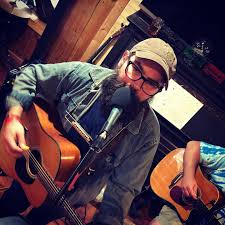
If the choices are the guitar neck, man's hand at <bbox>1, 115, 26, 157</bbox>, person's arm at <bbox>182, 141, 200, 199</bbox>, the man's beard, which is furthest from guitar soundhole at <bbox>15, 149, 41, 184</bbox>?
the guitar neck

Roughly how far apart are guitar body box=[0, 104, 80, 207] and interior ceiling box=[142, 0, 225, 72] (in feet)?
9.64

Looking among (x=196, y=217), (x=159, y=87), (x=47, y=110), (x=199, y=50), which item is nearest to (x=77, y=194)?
(x=47, y=110)

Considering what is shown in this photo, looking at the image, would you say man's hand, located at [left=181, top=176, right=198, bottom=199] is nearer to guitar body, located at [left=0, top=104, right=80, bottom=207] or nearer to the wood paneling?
guitar body, located at [left=0, top=104, right=80, bottom=207]

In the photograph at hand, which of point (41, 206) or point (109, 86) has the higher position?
point (109, 86)

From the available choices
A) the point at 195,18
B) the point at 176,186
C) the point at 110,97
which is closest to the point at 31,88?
the point at 110,97

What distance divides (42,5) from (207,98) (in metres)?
3.16

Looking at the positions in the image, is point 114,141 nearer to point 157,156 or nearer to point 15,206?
point 15,206

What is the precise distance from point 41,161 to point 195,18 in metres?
3.55

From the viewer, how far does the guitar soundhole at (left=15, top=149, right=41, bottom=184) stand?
2377 mm

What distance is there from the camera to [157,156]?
185 inches

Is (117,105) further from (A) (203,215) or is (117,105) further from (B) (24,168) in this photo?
(A) (203,215)

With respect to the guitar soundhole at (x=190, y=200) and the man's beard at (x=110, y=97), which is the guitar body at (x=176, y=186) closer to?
the guitar soundhole at (x=190, y=200)

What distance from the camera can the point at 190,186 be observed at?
3.75 meters

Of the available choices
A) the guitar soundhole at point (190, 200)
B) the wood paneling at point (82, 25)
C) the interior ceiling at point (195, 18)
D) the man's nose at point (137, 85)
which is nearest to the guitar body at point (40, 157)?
the man's nose at point (137, 85)
